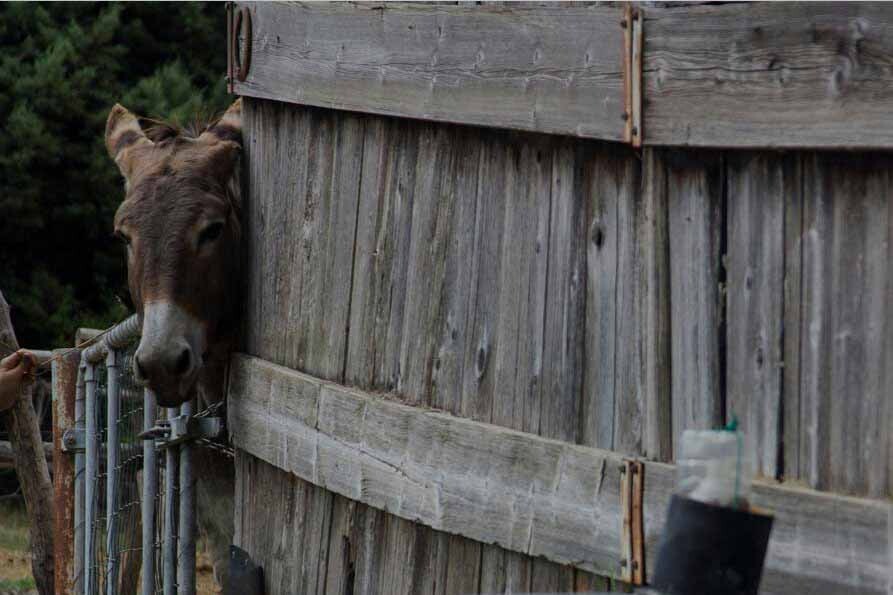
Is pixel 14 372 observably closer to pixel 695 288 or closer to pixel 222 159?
pixel 222 159

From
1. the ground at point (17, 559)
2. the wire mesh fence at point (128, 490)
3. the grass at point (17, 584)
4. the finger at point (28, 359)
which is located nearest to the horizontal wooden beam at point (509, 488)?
the wire mesh fence at point (128, 490)

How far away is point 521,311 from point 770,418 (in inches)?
34.2

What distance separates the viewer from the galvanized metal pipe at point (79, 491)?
24.1 ft

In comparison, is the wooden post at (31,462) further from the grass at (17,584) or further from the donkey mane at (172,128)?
the donkey mane at (172,128)

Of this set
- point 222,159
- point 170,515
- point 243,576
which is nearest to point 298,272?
point 222,159

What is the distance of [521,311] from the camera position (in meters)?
3.99

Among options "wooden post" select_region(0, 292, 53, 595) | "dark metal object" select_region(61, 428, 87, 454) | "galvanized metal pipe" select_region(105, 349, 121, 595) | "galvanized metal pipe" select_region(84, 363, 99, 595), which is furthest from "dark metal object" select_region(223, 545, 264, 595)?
"wooden post" select_region(0, 292, 53, 595)

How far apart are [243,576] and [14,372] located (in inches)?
87.6

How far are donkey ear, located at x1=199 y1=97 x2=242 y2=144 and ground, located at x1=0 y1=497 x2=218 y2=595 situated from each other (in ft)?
13.9

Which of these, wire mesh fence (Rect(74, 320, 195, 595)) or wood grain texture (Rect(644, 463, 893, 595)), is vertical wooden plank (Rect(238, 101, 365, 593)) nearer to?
wire mesh fence (Rect(74, 320, 195, 595))

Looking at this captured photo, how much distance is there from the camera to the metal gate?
20.2ft

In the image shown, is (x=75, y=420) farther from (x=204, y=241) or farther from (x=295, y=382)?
(x=295, y=382)

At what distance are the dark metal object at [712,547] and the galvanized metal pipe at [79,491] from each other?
16.6ft

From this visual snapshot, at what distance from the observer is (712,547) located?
2686 mm
